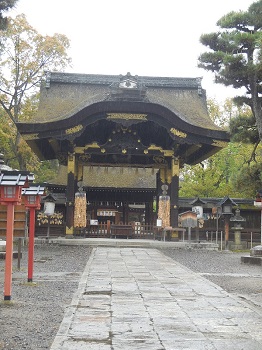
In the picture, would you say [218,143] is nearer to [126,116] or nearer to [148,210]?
[126,116]

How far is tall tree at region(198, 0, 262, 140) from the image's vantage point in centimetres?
1416

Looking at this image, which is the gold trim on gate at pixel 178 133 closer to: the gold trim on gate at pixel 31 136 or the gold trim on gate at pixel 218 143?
the gold trim on gate at pixel 218 143

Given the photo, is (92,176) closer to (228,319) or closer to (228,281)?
(228,281)

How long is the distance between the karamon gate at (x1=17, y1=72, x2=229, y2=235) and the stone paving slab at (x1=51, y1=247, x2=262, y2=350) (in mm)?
10432

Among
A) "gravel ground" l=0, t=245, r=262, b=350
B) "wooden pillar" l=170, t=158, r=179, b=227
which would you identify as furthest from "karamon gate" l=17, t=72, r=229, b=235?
"gravel ground" l=0, t=245, r=262, b=350

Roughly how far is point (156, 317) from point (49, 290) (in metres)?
2.77

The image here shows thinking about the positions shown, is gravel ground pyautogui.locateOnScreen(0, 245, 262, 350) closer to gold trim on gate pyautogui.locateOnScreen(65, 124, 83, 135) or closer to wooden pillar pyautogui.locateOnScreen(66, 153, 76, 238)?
wooden pillar pyautogui.locateOnScreen(66, 153, 76, 238)

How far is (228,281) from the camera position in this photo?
926 centimetres

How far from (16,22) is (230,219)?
54.2ft

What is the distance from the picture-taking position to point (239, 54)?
47.0ft

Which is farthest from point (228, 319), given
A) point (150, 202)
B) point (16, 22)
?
point (16, 22)

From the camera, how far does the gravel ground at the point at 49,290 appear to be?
183 inches

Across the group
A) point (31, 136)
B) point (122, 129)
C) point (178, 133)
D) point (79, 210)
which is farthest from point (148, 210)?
point (31, 136)

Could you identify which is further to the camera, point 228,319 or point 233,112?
point 233,112
